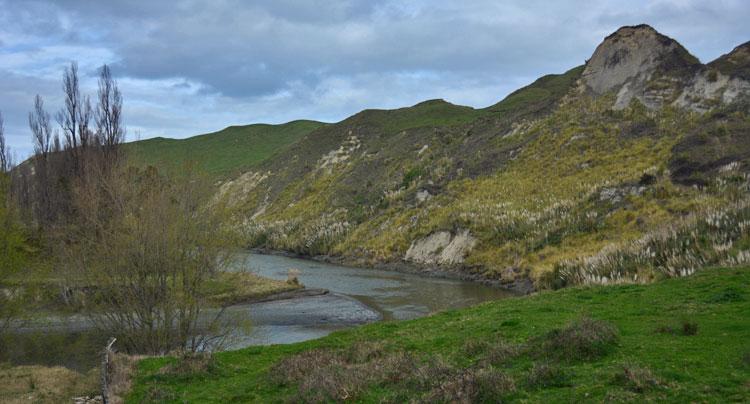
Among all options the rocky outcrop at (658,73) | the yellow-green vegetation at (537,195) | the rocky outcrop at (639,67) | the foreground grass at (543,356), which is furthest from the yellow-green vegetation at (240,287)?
the rocky outcrop at (639,67)

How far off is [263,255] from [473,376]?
218 ft

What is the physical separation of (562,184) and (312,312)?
97.4 feet

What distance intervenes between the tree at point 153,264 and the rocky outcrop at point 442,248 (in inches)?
1204

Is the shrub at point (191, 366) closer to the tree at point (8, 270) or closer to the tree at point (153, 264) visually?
the tree at point (153, 264)

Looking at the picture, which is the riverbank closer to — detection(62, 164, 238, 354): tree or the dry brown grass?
detection(62, 164, 238, 354): tree

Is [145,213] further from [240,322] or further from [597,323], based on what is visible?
[597,323]


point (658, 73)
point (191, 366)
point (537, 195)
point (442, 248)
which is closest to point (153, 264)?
point (191, 366)

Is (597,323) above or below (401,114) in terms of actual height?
below

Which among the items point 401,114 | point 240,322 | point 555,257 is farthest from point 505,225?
point 401,114

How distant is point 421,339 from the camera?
57.5ft

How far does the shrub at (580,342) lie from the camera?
12.3m

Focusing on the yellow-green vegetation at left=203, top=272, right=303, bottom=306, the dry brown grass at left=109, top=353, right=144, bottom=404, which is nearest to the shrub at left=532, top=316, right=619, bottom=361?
the dry brown grass at left=109, top=353, right=144, bottom=404

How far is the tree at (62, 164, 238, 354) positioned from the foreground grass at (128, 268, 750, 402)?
4.32 metres

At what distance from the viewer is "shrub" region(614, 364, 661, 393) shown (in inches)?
373
